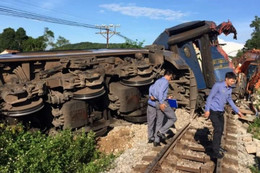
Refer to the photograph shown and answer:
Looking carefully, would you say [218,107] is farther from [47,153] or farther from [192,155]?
[47,153]

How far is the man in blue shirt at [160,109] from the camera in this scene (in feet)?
17.5

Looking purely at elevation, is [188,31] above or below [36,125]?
above

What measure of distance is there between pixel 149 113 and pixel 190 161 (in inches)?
55.0

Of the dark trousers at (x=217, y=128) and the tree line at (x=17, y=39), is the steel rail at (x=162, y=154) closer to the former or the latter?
the dark trousers at (x=217, y=128)

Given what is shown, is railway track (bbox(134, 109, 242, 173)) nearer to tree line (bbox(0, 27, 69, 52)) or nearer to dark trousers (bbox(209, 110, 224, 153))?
dark trousers (bbox(209, 110, 224, 153))

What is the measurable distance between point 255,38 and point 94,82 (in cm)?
5376

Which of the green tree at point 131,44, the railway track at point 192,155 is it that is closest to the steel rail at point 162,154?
the railway track at point 192,155

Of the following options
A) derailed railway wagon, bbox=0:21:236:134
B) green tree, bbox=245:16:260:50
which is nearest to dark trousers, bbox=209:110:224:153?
derailed railway wagon, bbox=0:21:236:134

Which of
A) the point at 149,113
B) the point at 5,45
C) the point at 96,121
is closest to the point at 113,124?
the point at 96,121

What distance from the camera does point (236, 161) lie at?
4746mm

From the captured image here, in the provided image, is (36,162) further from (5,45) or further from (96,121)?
(5,45)

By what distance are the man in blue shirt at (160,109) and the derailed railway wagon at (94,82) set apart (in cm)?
100

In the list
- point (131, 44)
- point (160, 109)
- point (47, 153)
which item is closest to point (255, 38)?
point (131, 44)

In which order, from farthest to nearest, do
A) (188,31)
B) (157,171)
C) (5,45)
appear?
(5,45)
(188,31)
(157,171)
